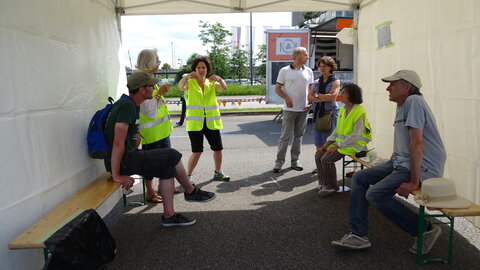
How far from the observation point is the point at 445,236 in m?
3.62

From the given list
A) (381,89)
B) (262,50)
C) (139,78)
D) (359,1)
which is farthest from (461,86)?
(262,50)

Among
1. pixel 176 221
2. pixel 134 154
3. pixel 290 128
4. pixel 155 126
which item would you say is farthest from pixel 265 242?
pixel 290 128

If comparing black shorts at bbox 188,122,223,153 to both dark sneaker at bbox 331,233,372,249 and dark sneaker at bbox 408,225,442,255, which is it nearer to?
dark sneaker at bbox 331,233,372,249

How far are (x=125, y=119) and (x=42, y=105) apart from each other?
66cm

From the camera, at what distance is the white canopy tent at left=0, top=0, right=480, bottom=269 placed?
2.65 metres

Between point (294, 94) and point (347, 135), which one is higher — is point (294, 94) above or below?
above

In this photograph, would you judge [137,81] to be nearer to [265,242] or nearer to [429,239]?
[265,242]

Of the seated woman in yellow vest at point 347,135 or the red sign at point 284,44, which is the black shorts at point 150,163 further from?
the red sign at point 284,44

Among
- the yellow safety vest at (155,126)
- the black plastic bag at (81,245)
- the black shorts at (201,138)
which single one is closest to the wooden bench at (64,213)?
the black plastic bag at (81,245)

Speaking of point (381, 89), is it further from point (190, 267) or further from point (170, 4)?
point (190, 267)

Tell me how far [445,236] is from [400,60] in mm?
2059

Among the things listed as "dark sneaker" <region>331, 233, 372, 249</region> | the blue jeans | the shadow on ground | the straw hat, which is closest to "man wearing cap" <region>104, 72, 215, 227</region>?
the shadow on ground

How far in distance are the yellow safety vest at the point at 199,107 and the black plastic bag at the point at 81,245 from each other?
2.53 metres

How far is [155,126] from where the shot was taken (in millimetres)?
4488
